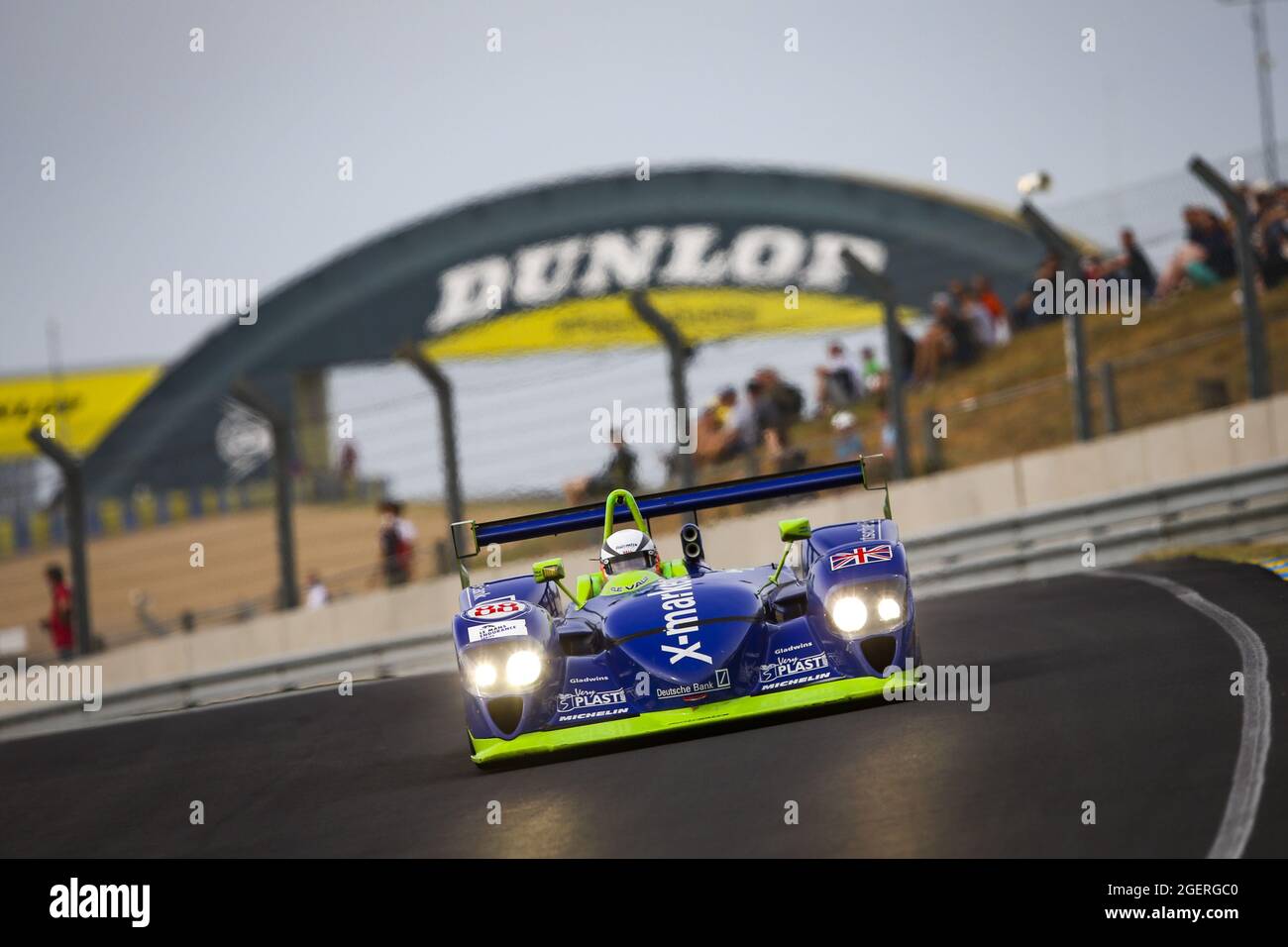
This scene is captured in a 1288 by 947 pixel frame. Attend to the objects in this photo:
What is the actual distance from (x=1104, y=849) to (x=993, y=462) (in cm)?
1036

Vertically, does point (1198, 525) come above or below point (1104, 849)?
above

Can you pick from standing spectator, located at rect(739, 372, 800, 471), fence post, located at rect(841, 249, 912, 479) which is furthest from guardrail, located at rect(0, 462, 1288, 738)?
standing spectator, located at rect(739, 372, 800, 471)

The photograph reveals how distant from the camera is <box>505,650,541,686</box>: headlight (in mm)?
7480

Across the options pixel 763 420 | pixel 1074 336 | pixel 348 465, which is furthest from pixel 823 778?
pixel 348 465

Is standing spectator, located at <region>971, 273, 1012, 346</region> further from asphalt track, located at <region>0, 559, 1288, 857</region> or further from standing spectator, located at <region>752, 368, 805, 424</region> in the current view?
asphalt track, located at <region>0, 559, 1288, 857</region>

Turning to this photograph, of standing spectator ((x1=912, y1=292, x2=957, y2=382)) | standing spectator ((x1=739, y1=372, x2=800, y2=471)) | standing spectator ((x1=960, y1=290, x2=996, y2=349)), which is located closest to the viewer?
standing spectator ((x1=739, y1=372, x2=800, y2=471))

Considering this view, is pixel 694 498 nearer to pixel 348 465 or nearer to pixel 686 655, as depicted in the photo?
pixel 686 655

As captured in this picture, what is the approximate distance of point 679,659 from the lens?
731 centimetres

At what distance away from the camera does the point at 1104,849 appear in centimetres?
457

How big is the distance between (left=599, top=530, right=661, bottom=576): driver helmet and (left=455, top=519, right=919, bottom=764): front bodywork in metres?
0.93

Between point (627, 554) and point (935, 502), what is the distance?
6555mm

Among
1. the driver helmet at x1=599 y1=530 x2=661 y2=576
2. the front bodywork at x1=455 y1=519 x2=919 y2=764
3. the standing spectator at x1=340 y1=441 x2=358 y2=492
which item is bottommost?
the front bodywork at x1=455 y1=519 x2=919 y2=764
